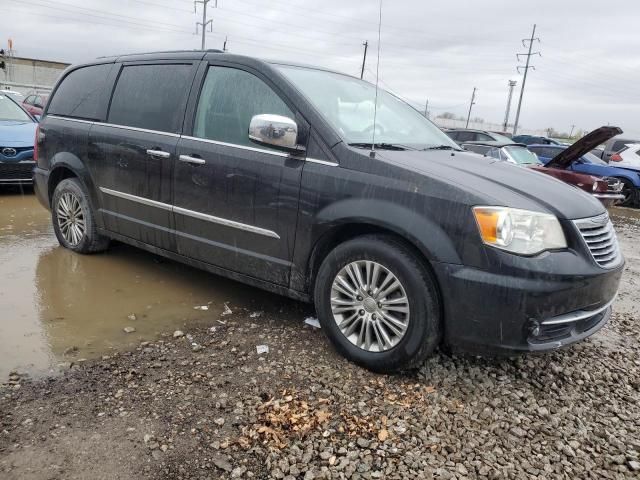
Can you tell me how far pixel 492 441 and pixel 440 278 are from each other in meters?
0.84

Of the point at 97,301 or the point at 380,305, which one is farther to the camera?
the point at 97,301

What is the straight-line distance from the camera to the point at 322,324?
3311 mm

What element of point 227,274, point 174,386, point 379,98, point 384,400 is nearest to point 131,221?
point 227,274

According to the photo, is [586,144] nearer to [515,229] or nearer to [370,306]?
[515,229]

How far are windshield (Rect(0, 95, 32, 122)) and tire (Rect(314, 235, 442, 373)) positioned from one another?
7.79 meters

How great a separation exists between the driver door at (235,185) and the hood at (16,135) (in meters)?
5.02

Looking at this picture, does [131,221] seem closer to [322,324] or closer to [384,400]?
[322,324]

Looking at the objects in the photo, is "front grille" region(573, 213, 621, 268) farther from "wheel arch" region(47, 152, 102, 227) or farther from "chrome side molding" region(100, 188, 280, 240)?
"wheel arch" region(47, 152, 102, 227)

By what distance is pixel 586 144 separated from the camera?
29.0 feet

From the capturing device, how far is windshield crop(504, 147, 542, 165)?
11500 mm

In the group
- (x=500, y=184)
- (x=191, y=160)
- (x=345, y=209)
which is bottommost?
(x=345, y=209)

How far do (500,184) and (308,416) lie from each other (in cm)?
165

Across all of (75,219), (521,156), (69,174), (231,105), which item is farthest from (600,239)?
(521,156)

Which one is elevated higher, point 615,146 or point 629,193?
point 615,146
